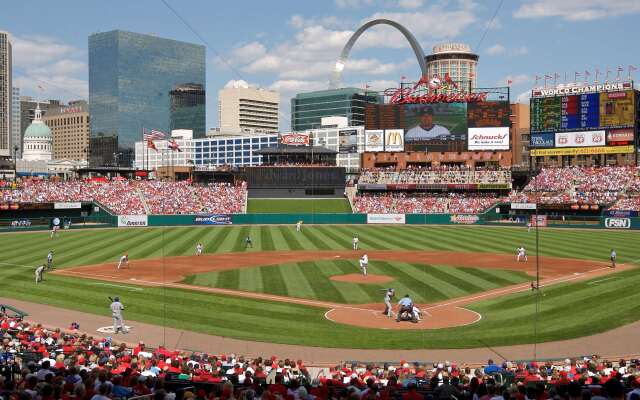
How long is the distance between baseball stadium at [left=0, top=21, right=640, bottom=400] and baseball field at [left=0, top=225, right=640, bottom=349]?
0.18 metres

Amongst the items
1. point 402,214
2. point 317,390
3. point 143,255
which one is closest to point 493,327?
point 317,390

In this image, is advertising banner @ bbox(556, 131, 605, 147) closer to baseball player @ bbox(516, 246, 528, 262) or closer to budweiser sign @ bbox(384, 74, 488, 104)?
budweiser sign @ bbox(384, 74, 488, 104)

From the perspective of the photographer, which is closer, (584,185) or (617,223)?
(617,223)

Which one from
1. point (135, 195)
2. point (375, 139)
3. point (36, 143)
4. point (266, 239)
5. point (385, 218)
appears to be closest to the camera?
point (266, 239)

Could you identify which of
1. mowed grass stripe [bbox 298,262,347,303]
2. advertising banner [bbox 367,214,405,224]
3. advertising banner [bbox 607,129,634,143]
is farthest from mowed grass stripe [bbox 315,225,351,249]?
advertising banner [bbox 607,129,634,143]

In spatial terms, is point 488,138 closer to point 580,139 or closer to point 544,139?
point 544,139

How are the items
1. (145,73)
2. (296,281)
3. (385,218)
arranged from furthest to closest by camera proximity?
(145,73)
(385,218)
(296,281)

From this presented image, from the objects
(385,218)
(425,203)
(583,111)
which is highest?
(583,111)

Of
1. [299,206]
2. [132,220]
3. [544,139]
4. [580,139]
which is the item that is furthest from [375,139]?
[132,220]

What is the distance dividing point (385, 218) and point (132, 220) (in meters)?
31.2

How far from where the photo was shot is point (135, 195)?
265 feet

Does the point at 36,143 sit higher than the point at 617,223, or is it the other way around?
the point at 36,143

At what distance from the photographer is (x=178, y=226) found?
72562 millimetres

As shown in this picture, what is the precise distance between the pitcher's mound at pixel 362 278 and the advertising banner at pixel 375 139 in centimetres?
5613
